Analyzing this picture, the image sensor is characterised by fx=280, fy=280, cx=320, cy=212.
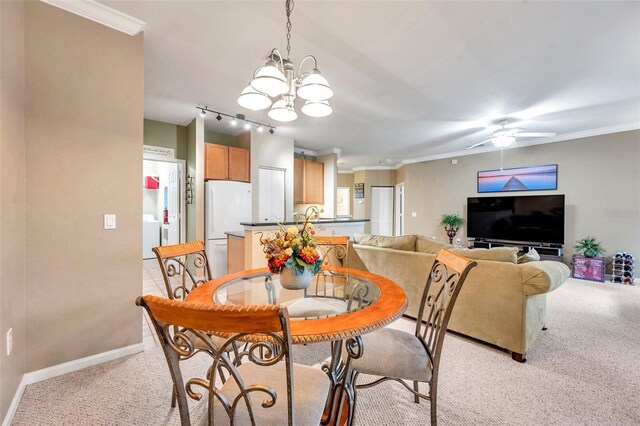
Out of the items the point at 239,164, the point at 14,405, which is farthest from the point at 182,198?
the point at 14,405

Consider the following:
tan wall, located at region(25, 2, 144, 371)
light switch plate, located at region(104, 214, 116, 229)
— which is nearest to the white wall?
tan wall, located at region(25, 2, 144, 371)

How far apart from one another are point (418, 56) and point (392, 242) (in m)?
1.84

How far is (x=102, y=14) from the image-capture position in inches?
81.8

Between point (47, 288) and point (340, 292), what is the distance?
2035 mm

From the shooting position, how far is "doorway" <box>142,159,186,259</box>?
15.7 ft

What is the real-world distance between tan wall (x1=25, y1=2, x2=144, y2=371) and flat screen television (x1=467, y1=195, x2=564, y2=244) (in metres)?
6.44

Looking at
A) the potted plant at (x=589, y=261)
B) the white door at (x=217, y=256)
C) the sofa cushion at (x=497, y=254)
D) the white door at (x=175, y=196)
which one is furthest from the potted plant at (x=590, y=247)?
the white door at (x=175, y=196)

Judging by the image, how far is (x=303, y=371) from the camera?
118 centimetres

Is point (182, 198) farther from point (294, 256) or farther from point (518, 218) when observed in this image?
point (518, 218)

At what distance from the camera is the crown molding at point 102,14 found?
1.98 metres

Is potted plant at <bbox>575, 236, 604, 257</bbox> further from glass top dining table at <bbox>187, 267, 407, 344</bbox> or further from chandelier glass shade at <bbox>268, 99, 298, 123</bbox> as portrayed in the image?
chandelier glass shade at <bbox>268, 99, 298, 123</bbox>

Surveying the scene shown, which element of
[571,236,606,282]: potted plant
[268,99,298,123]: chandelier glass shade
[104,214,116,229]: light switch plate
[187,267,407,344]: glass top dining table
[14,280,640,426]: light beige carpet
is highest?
[268,99,298,123]: chandelier glass shade

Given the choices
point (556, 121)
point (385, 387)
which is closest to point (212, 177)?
point (385, 387)

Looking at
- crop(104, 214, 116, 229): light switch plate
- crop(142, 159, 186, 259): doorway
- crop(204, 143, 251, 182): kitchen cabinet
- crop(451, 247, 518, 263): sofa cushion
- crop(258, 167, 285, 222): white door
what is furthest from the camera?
crop(258, 167, 285, 222): white door
